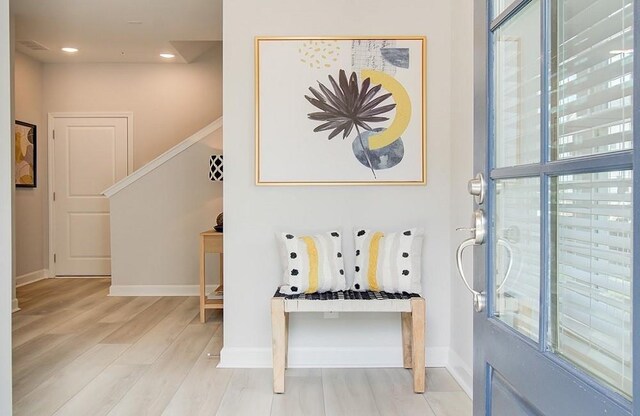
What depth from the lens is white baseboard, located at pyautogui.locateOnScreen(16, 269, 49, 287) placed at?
5787mm

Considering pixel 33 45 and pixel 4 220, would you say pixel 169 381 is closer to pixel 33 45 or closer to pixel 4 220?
pixel 4 220

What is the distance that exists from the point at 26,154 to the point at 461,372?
5.64 m

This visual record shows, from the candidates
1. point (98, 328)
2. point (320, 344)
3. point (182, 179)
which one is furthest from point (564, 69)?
point (182, 179)

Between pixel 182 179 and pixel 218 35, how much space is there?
1.52m

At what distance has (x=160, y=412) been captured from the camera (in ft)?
7.80

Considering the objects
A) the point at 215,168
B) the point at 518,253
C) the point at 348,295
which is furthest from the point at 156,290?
the point at 518,253

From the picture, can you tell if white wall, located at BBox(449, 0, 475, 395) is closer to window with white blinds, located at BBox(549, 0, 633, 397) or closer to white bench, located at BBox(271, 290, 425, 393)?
white bench, located at BBox(271, 290, 425, 393)

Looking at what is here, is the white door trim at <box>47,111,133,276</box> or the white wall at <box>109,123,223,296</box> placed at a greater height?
the white door trim at <box>47,111,133,276</box>

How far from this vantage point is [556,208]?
92cm

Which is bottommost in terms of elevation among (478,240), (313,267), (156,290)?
(156,290)

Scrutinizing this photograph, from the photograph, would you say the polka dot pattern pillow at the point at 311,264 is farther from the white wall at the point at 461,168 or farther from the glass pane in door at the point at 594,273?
the glass pane in door at the point at 594,273

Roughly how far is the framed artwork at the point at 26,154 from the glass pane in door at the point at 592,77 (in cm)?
625

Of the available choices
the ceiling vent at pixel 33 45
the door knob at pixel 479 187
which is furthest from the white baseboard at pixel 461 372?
the ceiling vent at pixel 33 45

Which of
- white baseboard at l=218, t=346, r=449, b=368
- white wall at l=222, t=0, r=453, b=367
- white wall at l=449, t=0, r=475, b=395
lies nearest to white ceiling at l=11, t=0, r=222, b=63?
white wall at l=222, t=0, r=453, b=367
